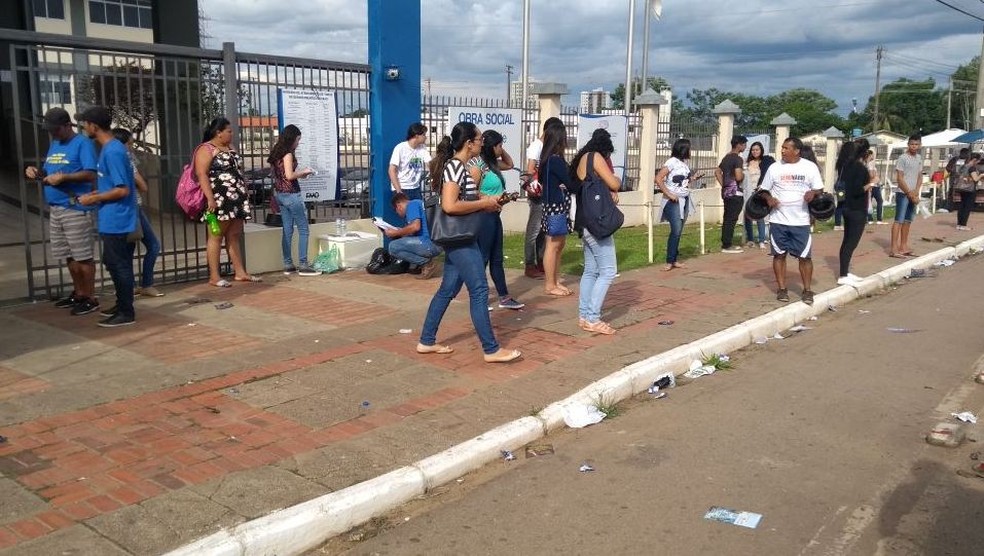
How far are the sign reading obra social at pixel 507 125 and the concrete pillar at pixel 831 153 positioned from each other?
12230 millimetres

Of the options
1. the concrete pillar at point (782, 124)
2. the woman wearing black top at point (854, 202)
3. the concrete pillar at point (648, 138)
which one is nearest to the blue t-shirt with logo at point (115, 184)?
the woman wearing black top at point (854, 202)

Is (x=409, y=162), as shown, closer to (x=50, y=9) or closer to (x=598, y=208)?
(x=598, y=208)

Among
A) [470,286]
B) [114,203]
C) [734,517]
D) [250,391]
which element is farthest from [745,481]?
[114,203]

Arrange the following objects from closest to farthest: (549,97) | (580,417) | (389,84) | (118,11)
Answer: (580,417)
(389,84)
(549,97)
(118,11)

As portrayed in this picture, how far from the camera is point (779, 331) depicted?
8266 millimetres

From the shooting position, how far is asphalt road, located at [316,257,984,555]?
12.6ft

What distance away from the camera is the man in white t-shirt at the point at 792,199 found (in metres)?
8.66

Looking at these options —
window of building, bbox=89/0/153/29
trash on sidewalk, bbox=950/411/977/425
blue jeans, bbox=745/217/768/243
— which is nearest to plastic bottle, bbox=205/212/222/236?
trash on sidewalk, bbox=950/411/977/425

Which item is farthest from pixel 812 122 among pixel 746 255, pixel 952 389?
pixel 952 389

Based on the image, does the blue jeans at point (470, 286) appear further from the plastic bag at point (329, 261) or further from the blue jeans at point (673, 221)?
the blue jeans at point (673, 221)

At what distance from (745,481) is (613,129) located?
1236 cm

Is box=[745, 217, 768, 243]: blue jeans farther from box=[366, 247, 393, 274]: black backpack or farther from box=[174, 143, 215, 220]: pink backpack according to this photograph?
box=[174, 143, 215, 220]: pink backpack

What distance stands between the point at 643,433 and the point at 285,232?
596 centimetres

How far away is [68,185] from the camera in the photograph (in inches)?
281
